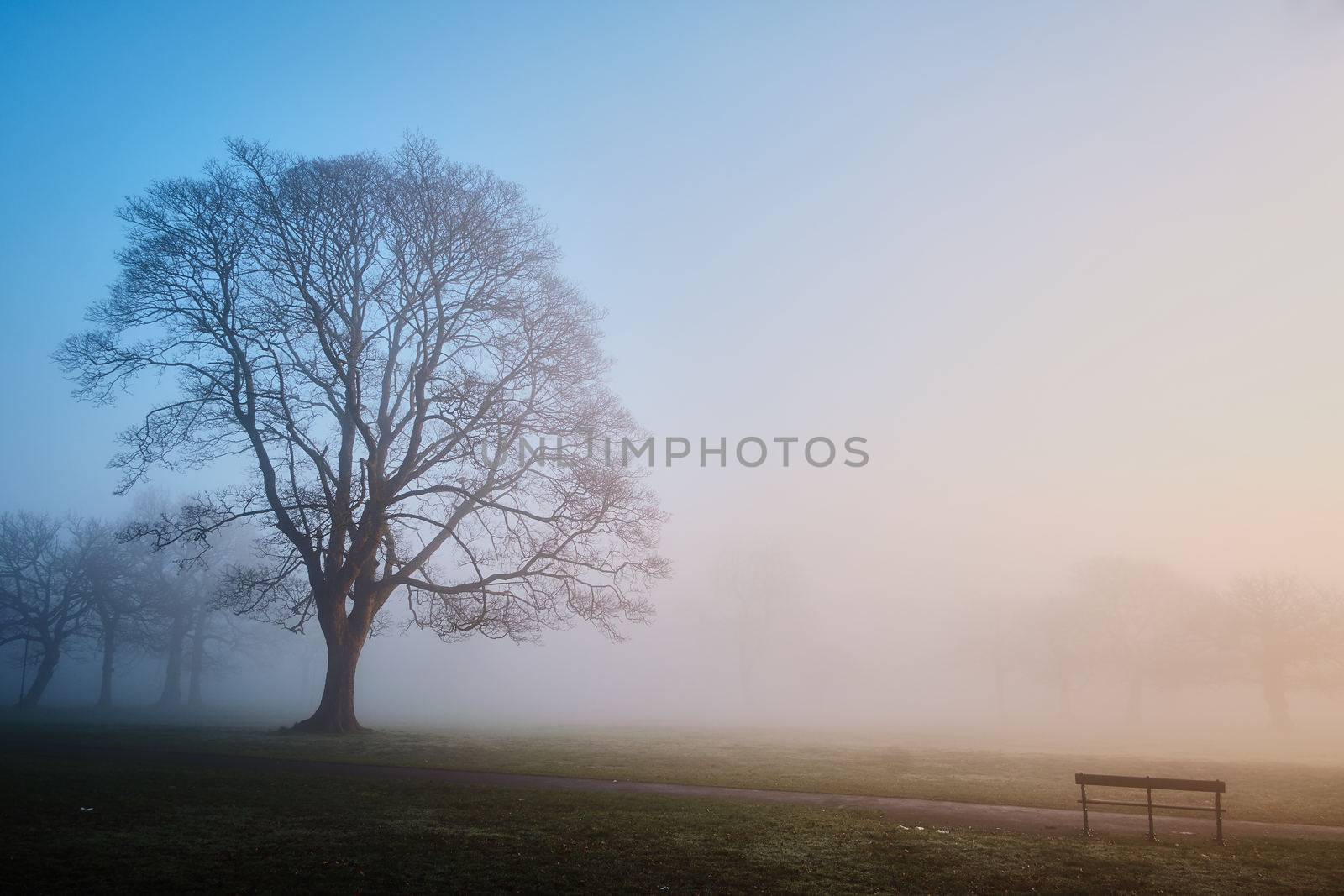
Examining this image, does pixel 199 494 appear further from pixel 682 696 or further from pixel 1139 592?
pixel 682 696

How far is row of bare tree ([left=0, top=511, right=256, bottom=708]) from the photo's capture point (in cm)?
4841

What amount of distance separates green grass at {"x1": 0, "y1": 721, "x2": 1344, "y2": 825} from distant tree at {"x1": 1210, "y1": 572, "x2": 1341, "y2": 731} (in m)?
32.9

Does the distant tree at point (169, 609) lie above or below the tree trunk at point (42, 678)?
above

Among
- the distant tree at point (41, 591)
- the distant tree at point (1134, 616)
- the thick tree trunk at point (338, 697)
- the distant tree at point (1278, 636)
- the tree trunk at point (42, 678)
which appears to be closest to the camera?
the thick tree trunk at point (338, 697)

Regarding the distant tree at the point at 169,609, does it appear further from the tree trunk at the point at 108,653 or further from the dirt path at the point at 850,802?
the dirt path at the point at 850,802

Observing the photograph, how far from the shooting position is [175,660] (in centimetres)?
5966

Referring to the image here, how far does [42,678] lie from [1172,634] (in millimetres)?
79564

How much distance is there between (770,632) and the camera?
333ft

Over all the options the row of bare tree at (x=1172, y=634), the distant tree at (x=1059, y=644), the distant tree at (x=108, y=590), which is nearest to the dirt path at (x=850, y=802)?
the distant tree at (x=108, y=590)

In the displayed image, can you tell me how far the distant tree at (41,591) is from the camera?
47.3 meters

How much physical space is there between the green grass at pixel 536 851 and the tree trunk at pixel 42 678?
4033 cm

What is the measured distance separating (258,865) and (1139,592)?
69.2 m

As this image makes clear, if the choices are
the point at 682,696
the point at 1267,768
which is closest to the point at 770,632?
the point at 682,696

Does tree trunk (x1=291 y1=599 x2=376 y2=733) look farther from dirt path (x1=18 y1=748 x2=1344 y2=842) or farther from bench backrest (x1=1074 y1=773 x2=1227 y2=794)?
bench backrest (x1=1074 y1=773 x2=1227 y2=794)
